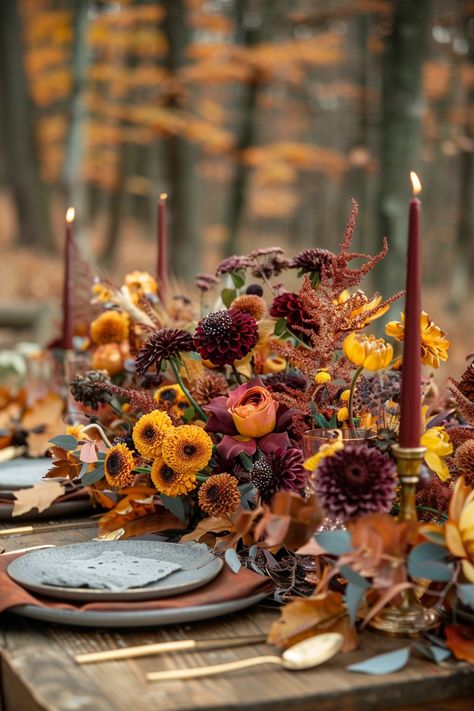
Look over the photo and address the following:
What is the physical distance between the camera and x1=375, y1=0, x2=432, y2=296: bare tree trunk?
4.21 metres

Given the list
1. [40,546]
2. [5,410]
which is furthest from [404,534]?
[5,410]

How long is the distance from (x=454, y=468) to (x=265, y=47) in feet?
28.8

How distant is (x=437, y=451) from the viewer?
1.10 meters

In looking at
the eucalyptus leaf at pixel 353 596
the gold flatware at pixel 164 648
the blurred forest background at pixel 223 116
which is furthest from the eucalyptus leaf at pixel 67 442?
the blurred forest background at pixel 223 116

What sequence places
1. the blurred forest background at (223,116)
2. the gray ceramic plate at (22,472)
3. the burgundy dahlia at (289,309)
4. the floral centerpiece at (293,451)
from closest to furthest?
the floral centerpiece at (293,451)
the burgundy dahlia at (289,309)
the gray ceramic plate at (22,472)
the blurred forest background at (223,116)

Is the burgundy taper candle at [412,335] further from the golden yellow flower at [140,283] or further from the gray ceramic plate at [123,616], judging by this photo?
the golden yellow flower at [140,283]

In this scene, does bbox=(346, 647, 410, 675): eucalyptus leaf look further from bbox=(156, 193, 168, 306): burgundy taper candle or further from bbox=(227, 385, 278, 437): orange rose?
bbox=(156, 193, 168, 306): burgundy taper candle

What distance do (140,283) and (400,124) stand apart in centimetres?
281

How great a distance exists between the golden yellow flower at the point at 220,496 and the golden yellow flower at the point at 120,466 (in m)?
0.12

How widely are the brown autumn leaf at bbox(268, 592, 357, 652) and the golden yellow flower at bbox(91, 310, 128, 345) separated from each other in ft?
3.01

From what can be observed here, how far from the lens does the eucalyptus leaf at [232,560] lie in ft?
3.57

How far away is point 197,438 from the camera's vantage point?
1.20 m

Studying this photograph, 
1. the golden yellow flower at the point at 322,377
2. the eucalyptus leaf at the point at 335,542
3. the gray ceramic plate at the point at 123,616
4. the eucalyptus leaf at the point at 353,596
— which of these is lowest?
the gray ceramic plate at the point at 123,616

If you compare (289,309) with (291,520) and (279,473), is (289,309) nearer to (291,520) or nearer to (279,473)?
(279,473)
